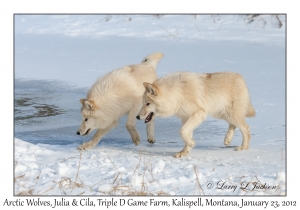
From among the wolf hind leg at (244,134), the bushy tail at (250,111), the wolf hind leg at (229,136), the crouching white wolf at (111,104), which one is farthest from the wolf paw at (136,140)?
the bushy tail at (250,111)

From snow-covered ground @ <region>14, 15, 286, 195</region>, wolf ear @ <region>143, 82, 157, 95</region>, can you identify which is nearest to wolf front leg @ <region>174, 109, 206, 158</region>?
snow-covered ground @ <region>14, 15, 286, 195</region>

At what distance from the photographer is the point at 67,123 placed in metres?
9.08

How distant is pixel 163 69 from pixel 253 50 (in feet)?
9.87

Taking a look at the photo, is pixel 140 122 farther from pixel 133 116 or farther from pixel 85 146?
pixel 85 146

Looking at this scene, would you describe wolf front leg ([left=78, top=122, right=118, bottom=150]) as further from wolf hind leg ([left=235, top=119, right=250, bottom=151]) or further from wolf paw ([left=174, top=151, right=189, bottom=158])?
wolf hind leg ([left=235, top=119, right=250, bottom=151])

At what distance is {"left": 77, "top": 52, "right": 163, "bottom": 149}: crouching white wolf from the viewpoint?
7.57m

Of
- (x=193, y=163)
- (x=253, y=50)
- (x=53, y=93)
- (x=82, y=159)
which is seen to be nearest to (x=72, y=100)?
→ (x=53, y=93)

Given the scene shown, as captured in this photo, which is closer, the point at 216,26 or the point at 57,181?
the point at 57,181

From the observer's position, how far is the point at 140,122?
9.52 metres

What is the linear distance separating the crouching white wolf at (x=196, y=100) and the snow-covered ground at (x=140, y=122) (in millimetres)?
450

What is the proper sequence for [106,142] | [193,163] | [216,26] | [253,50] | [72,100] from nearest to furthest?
[193,163] < [106,142] < [72,100] < [253,50] < [216,26]

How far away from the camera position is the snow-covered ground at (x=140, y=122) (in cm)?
527

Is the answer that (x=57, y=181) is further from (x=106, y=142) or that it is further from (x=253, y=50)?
(x=253, y=50)

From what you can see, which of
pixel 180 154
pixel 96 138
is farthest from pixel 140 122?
pixel 180 154
